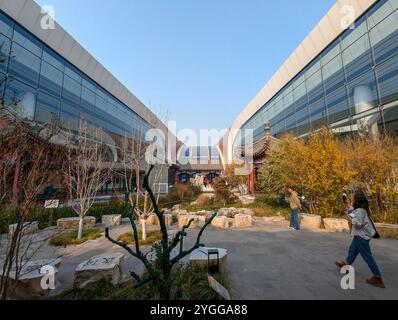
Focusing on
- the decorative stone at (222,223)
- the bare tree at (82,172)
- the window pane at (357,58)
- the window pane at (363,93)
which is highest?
the window pane at (357,58)

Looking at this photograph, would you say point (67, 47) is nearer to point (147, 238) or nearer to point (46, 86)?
point (46, 86)

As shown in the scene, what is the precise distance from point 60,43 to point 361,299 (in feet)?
80.5

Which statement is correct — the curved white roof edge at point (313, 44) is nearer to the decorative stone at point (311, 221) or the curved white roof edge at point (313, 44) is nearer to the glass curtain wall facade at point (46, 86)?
the decorative stone at point (311, 221)

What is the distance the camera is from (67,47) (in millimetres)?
18812

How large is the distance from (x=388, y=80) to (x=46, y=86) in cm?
2427

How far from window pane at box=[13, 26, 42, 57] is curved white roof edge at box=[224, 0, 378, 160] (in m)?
23.1

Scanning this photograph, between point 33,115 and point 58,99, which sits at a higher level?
point 58,99

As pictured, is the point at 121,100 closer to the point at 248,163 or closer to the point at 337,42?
the point at 248,163

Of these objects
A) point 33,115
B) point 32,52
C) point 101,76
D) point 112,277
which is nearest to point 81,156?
point 112,277

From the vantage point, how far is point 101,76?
24797 mm

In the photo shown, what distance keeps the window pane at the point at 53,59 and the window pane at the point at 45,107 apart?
313cm

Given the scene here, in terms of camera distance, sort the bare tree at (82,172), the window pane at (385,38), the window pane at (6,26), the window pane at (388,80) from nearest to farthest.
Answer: the bare tree at (82,172) < the window pane at (388,80) < the window pane at (385,38) < the window pane at (6,26)

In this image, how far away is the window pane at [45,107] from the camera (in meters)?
15.5

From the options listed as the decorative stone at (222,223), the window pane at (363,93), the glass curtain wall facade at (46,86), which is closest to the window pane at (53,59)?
the glass curtain wall facade at (46,86)
